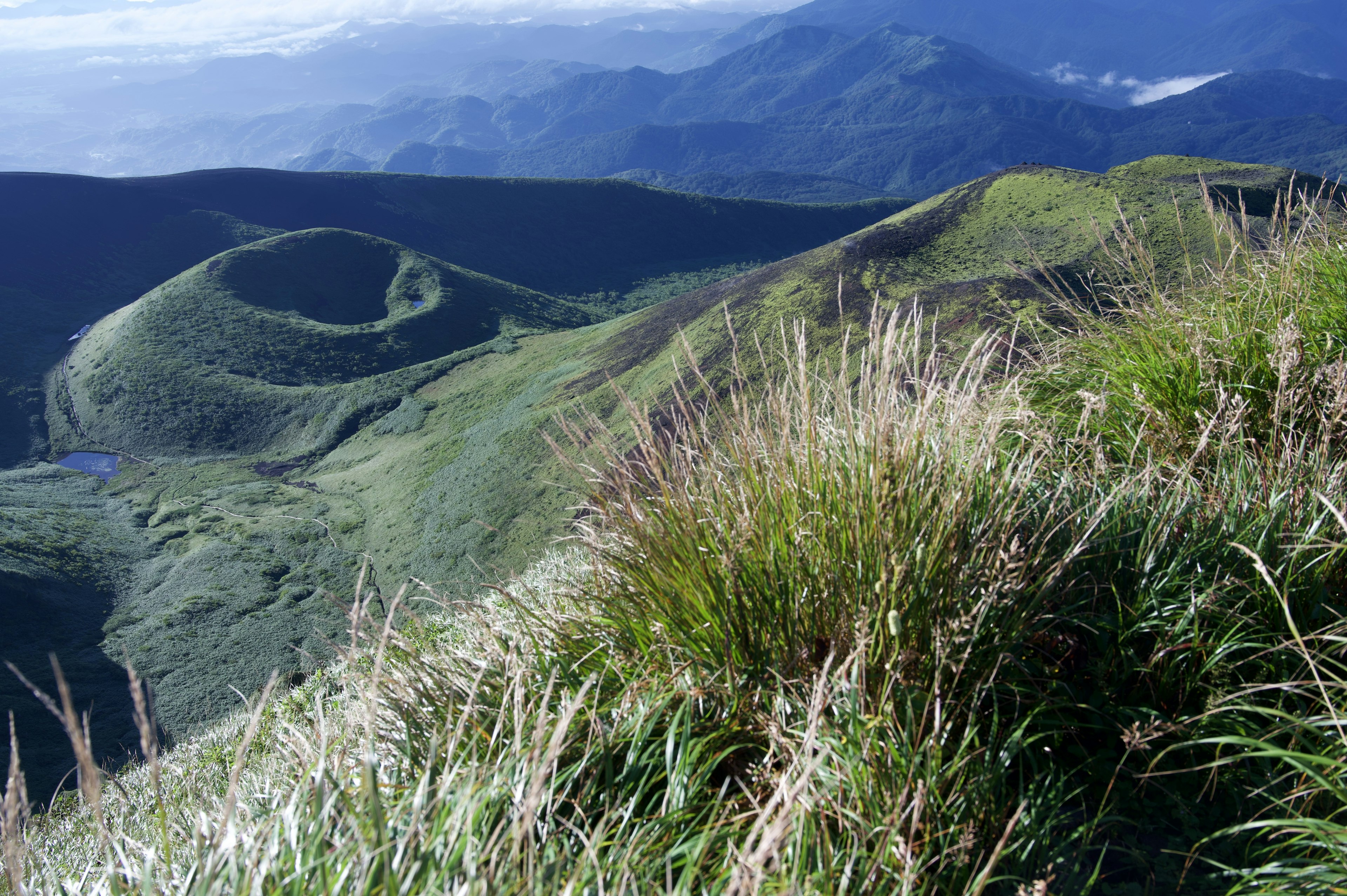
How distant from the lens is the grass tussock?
64.8 inches

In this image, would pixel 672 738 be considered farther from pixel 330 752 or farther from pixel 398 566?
pixel 398 566

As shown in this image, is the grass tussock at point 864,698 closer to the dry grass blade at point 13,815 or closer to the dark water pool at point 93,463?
the dry grass blade at point 13,815

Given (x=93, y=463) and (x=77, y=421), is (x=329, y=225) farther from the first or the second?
(x=93, y=463)

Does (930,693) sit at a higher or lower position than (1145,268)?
lower

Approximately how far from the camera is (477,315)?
3912cm

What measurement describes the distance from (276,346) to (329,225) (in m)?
36.6

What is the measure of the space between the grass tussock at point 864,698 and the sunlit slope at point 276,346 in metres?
25.7

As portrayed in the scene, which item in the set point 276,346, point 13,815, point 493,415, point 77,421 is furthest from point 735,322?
point 77,421

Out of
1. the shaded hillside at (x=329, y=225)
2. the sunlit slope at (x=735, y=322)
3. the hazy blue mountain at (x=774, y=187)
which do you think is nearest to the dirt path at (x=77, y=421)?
the shaded hillside at (x=329, y=225)

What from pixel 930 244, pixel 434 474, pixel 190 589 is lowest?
pixel 190 589

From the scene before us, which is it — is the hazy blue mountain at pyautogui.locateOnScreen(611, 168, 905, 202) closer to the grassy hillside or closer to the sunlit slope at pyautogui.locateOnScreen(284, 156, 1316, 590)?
the grassy hillside

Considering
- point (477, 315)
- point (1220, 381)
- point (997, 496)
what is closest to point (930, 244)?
point (1220, 381)

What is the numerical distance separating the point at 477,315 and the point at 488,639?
38.6 metres

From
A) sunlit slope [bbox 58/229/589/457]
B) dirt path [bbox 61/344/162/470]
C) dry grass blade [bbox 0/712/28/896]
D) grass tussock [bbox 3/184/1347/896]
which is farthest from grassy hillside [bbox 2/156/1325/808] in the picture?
dry grass blade [bbox 0/712/28/896]
